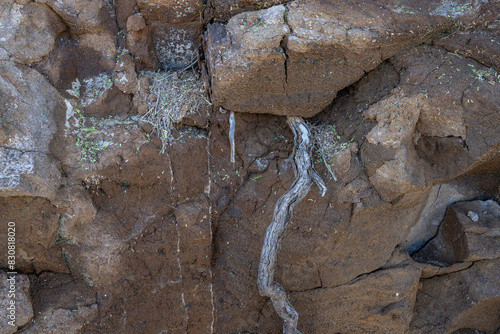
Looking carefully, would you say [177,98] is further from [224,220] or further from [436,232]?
[436,232]

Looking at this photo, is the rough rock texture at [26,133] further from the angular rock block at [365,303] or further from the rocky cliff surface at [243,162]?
the angular rock block at [365,303]

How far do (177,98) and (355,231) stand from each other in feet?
6.30

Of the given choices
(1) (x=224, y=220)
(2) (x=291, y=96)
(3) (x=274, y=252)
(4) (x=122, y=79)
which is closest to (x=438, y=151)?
(2) (x=291, y=96)

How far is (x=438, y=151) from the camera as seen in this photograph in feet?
11.6

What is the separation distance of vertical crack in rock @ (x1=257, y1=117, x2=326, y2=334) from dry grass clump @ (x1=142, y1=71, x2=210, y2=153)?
3.03 ft

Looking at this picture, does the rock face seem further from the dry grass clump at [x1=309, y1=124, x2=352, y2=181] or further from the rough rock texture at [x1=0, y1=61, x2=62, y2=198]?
the rough rock texture at [x1=0, y1=61, x2=62, y2=198]

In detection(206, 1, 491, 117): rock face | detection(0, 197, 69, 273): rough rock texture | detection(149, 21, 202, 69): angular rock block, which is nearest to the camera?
detection(0, 197, 69, 273): rough rock texture

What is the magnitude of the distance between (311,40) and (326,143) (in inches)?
35.8

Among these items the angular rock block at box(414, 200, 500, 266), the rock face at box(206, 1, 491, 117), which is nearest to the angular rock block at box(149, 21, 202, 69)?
the rock face at box(206, 1, 491, 117)

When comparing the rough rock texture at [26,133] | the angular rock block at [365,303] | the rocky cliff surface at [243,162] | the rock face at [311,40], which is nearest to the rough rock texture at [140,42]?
the rocky cliff surface at [243,162]

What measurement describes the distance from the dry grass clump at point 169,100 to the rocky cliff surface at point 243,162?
0.06ft

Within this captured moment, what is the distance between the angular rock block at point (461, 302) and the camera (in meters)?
3.83

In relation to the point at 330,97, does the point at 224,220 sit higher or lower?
lower

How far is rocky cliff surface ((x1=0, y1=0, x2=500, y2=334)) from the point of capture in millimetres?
3203
